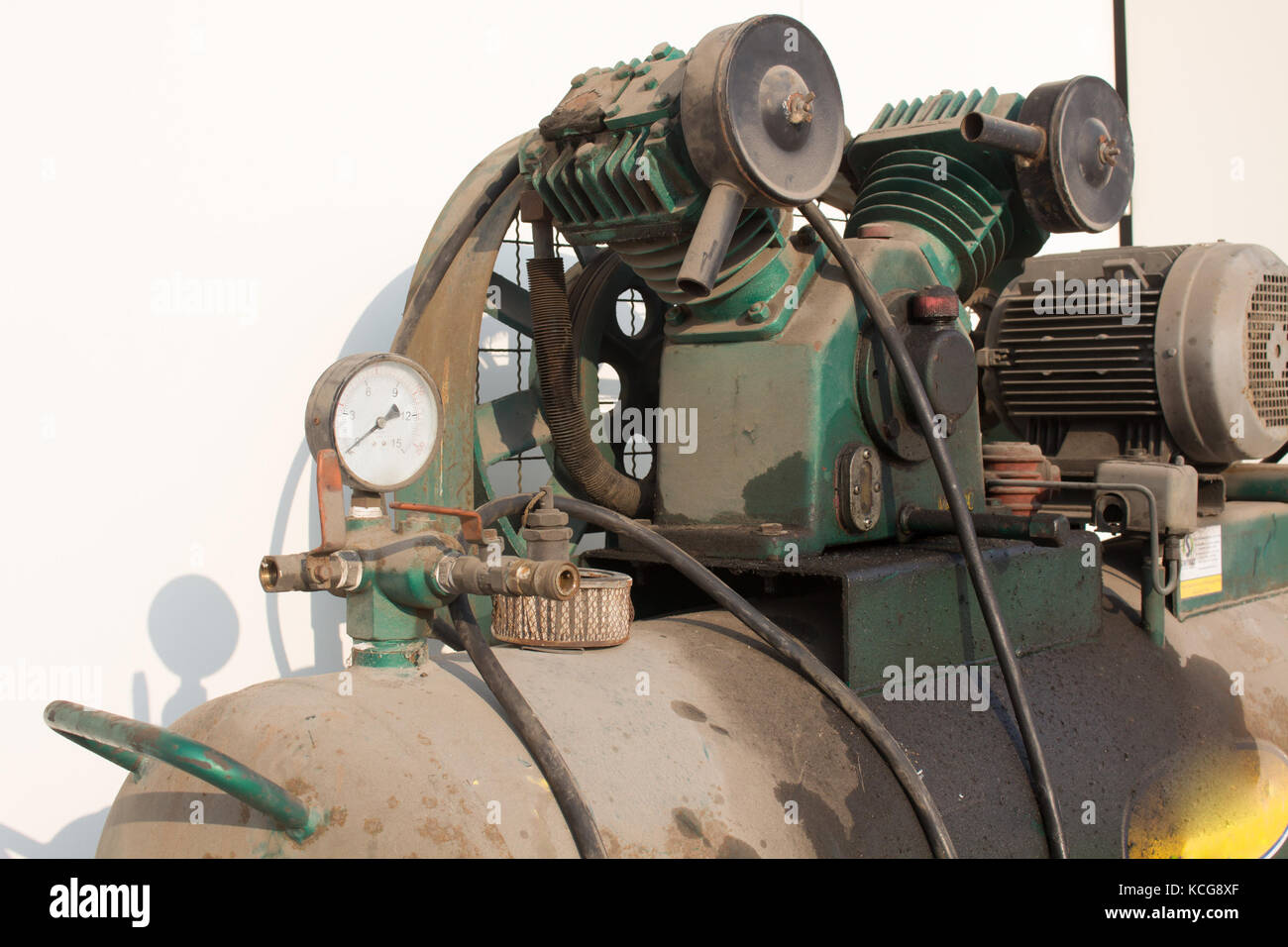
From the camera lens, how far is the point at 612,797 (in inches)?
45.9

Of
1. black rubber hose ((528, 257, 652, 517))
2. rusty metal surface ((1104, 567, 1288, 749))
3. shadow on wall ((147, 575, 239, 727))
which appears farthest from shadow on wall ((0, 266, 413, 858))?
rusty metal surface ((1104, 567, 1288, 749))

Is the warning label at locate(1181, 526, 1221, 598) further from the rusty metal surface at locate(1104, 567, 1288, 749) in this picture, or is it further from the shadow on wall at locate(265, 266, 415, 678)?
the shadow on wall at locate(265, 266, 415, 678)

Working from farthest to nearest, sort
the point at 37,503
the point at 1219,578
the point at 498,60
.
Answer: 1. the point at 498,60
2. the point at 1219,578
3. the point at 37,503

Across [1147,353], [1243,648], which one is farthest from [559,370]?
[1243,648]

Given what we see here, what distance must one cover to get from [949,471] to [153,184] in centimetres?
144

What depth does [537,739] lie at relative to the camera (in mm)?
1149

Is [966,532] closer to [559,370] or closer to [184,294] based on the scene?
[559,370]

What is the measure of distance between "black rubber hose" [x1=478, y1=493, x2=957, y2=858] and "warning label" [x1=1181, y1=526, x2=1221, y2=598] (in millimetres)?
922

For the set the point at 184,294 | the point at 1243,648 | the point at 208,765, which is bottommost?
the point at 1243,648

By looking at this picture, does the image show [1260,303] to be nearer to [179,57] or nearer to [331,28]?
[331,28]

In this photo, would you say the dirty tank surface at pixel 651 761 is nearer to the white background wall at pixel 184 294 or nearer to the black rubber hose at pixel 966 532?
the black rubber hose at pixel 966 532

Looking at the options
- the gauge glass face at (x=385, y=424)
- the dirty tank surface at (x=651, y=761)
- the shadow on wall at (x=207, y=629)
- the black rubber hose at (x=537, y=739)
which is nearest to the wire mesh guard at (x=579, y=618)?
the dirty tank surface at (x=651, y=761)

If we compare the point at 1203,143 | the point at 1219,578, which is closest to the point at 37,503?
the point at 1219,578

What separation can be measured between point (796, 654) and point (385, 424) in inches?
22.4
